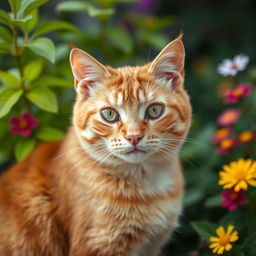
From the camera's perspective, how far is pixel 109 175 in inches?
73.8

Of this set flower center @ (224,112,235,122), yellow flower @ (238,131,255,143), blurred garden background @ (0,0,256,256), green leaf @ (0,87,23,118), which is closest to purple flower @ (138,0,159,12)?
blurred garden background @ (0,0,256,256)

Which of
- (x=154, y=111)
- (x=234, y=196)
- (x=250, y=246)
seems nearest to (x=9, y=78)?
(x=154, y=111)

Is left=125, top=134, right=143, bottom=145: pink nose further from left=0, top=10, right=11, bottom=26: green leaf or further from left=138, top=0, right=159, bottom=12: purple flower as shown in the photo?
left=138, top=0, right=159, bottom=12: purple flower

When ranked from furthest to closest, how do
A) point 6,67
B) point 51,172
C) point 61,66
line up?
point 6,67, point 61,66, point 51,172

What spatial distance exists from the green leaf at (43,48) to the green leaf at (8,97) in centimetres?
25

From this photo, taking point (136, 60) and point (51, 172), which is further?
point (136, 60)

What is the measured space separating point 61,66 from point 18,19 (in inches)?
28.7

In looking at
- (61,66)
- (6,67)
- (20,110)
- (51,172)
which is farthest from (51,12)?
(51,172)

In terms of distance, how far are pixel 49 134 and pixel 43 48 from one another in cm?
52

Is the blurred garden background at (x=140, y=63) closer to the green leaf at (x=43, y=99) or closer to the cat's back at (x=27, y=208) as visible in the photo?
the green leaf at (x=43, y=99)

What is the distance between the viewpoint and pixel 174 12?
4.66 meters

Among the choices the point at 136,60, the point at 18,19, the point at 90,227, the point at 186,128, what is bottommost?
the point at 90,227

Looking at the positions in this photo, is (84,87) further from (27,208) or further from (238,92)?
(238,92)

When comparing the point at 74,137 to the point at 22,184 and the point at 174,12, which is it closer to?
the point at 22,184
